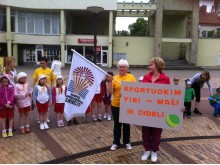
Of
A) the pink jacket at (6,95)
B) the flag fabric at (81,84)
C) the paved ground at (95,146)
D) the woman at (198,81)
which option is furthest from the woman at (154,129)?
the woman at (198,81)

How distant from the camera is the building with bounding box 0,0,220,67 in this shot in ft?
103

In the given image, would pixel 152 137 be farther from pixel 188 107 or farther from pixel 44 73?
pixel 188 107

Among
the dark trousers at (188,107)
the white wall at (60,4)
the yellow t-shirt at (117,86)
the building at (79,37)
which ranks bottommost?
the dark trousers at (188,107)

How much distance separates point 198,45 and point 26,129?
103 feet

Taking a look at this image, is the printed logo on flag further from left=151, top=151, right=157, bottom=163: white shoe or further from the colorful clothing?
left=151, top=151, right=157, bottom=163: white shoe

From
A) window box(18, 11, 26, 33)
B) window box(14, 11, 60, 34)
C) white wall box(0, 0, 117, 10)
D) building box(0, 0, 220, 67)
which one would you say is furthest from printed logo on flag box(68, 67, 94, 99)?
window box(18, 11, 26, 33)

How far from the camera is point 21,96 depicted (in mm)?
6047

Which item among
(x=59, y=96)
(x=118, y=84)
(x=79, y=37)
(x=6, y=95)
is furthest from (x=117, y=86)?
(x=79, y=37)

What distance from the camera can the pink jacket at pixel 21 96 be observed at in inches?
238

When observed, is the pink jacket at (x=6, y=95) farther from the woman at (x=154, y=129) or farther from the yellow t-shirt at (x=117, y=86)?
the woman at (x=154, y=129)

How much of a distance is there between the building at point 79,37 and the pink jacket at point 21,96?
26161 millimetres

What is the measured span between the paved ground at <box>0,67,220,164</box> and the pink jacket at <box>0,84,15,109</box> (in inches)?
31.3

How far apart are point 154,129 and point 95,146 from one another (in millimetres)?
1462

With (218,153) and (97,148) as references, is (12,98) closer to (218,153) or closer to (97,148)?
(97,148)
